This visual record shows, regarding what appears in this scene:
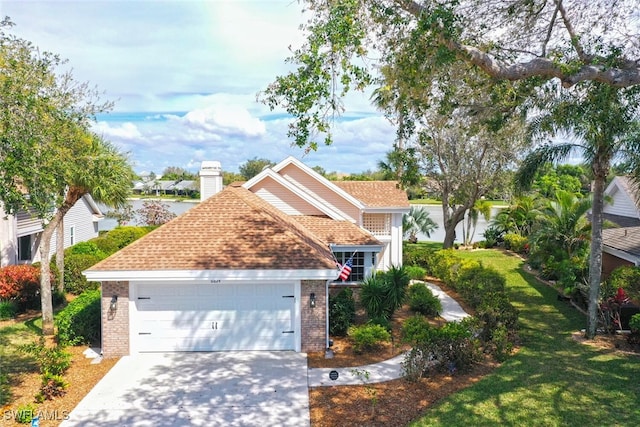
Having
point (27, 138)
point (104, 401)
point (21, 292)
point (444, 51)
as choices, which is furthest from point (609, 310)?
point (21, 292)

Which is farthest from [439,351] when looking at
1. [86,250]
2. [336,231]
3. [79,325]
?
[86,250]

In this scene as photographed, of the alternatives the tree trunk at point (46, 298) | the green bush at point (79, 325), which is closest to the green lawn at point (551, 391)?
the green bush at point (79, 325)

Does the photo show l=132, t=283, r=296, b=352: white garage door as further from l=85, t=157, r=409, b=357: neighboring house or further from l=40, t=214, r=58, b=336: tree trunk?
l=40, t=214, r=58, b=336: tree trunk

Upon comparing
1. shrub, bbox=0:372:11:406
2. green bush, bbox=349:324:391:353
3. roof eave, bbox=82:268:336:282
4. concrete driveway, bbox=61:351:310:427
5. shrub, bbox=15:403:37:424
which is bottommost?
A: concrete driveway, bbox=61:351:310:427

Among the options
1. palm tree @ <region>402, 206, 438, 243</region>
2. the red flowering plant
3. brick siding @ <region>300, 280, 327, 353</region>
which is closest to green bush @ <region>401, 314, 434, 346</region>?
brick siding @ <region>300, 280, 327, 353</region>

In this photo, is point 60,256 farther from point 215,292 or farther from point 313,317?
point 313,317

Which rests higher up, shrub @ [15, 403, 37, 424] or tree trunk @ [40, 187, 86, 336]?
tree trunk @ [40, 187, 86, 336]

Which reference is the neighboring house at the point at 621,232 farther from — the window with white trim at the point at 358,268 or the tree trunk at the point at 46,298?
the tree trunk at the point at 46,298
